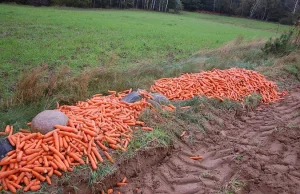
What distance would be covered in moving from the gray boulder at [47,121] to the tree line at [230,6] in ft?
101

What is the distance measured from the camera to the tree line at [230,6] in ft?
121

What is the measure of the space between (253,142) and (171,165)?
1795 millimetres

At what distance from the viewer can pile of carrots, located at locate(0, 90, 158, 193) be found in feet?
10.6

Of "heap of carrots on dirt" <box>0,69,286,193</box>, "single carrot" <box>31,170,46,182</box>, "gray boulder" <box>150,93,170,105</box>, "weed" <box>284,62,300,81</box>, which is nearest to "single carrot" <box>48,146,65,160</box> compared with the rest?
"heap of carrots on dirt" <box>0,69,286,193</box>

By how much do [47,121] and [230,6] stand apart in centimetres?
4780

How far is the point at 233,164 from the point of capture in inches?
167

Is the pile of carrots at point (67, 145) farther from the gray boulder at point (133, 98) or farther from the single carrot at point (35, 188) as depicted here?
the gray boulder at point (133, 98)

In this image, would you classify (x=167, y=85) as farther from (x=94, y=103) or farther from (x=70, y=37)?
(x=70, y=37)

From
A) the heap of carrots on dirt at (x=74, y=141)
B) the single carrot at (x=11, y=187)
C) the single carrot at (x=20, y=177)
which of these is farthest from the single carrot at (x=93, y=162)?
the single carrot at (x=11, y=187)

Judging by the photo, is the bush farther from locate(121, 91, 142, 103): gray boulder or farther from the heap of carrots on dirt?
locate(121, 91, 142, 103): gray boulder

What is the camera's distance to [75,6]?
3150cm

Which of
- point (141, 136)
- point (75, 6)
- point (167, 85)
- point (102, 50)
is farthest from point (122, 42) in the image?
point (75, 6)

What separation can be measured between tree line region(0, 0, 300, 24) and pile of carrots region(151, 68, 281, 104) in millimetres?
28549

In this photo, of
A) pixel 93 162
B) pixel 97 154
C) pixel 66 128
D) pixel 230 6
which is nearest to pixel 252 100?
pixel 97 154
